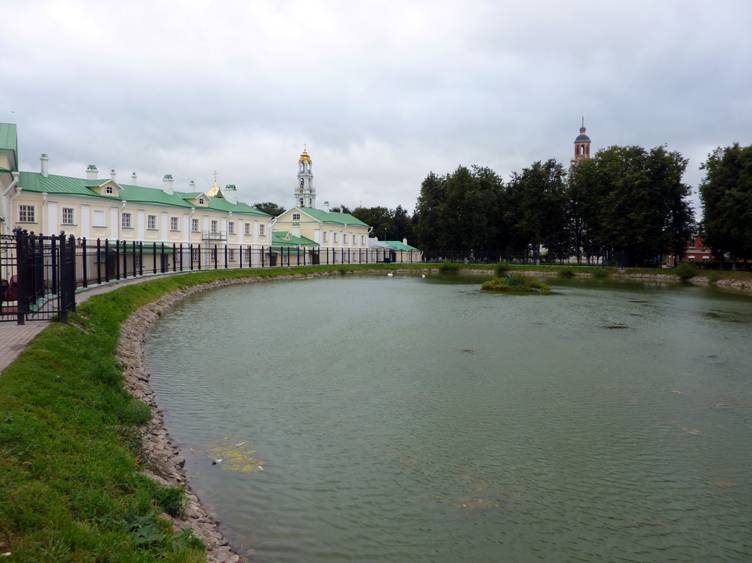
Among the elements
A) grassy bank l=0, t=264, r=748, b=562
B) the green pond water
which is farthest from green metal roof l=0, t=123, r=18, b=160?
grassy bank l=0, t=264, r=748, b=562

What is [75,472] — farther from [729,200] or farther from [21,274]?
[729,200]

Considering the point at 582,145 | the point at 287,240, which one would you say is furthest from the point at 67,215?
the point at 582,145

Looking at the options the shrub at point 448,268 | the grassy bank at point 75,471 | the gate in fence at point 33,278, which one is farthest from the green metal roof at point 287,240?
the grassy bank at point 75,471

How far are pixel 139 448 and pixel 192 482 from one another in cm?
86

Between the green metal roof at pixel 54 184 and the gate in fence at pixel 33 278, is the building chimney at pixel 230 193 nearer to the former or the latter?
the green metal roof at pixel 54 184

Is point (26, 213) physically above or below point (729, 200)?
below

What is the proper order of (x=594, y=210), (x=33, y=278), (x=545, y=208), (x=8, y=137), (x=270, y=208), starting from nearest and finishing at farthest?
1. (x=33, y=278)
2. (x=8, y=137)
3. (x=594, y=210)
4. (x=545, y=208)
5. (x=270, y=208)

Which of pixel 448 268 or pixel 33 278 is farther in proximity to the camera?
pixel 448 268

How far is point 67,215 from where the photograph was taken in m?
44.9

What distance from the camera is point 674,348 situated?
57.9 ft

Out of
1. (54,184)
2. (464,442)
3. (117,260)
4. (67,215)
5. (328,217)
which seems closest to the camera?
(464,442)

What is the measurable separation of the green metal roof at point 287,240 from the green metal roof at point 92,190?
10046 mm

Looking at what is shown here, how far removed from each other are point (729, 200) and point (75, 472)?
192ft

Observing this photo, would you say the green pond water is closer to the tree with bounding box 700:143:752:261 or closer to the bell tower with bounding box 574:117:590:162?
the tree with bounding box 700:143:752:261
